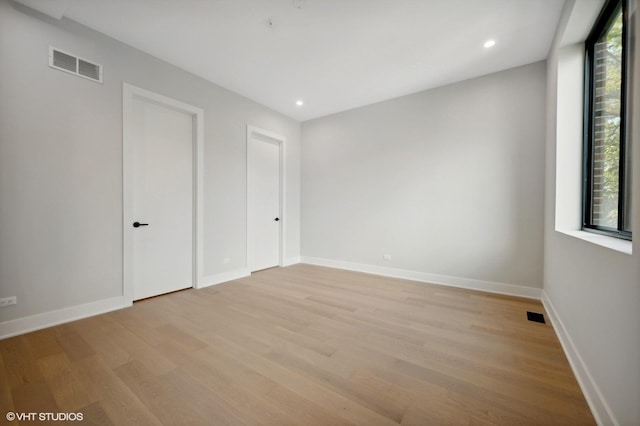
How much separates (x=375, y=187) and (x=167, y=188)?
126 inches

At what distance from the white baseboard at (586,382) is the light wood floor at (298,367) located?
4 cm

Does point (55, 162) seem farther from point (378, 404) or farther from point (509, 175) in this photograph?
point (509, 175)

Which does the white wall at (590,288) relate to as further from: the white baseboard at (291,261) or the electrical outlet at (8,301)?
the electrical outlet at (8,301)

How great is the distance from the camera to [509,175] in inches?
125

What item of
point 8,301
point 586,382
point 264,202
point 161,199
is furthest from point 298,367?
point 264,202

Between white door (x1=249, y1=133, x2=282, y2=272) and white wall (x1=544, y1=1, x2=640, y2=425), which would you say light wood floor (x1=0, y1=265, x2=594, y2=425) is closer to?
white wall (x1=544, y1=1, x2=640, y2=425)

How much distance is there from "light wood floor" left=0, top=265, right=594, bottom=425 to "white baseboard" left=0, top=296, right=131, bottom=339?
10cm

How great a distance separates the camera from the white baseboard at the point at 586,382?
1.23 meters

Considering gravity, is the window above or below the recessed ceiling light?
below

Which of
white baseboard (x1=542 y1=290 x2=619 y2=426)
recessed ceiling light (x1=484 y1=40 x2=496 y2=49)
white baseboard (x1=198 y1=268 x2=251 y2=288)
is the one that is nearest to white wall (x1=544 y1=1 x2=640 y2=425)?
white baseboard (x1=542 y1=290 x2=619 y2=426)

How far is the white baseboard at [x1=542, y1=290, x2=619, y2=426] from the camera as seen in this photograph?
123 centimetres

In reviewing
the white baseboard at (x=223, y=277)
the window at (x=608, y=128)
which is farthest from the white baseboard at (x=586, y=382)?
the white baseboard at (x=223, y=277)

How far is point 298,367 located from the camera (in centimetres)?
172

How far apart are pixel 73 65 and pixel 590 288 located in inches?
186
